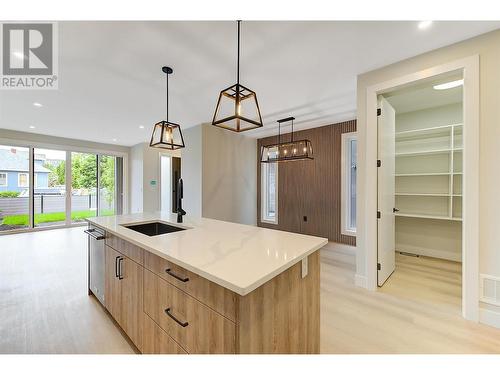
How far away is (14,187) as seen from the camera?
17.9ft

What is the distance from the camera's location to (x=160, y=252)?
4.23 ft

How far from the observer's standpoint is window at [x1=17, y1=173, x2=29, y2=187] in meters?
5.51

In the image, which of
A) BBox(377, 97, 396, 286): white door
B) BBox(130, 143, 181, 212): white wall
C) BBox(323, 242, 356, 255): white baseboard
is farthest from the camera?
BBox(130, 143, 181, 212): white wall

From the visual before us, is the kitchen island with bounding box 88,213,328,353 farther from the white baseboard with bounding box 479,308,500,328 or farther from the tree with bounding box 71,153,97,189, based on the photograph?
the tree with bounding box 71,153,97,189

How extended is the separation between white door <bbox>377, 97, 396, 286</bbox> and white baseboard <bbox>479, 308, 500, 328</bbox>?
0.87 m

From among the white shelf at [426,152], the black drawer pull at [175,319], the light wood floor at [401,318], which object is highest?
the white shelf at [426,152]

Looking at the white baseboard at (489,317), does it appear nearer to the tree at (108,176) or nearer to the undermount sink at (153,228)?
the undermount sink at (153,228)

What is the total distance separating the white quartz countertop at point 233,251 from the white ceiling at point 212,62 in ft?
5.97

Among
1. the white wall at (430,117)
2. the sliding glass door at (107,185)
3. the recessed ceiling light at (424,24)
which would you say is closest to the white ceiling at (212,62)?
the recessed ceiling light at (424,24)

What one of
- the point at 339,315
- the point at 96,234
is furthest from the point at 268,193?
the point at 96,234

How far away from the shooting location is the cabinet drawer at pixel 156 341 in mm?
1255

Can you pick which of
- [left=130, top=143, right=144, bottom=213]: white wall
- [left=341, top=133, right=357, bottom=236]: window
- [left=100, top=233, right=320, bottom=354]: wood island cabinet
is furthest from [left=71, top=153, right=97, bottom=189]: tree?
[left=341, top=133, right=357, bottom=236]: window

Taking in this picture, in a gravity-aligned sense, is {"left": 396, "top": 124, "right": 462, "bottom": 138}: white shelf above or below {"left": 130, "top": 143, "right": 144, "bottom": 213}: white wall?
above

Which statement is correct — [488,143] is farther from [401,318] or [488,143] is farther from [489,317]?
[401,318]
